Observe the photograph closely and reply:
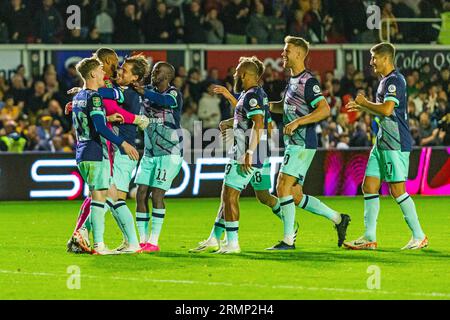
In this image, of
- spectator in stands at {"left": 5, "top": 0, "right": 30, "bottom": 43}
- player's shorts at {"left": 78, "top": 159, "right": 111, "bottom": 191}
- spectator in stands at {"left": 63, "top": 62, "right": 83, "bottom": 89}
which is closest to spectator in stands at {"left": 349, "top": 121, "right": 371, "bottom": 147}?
spectator in stands at {"left": 63, "top": 62, "right": 83, "bottom": 89}

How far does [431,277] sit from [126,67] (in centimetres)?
404

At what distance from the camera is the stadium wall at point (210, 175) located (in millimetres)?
21375

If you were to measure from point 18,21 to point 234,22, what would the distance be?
Answer: 4.79 metres

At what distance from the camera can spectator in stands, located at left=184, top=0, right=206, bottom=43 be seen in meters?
26.1

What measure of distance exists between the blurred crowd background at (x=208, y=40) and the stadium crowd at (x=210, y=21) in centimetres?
2

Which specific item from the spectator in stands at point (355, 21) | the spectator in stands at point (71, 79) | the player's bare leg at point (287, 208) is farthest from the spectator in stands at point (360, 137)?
the player's bare leg at point (287, 208)

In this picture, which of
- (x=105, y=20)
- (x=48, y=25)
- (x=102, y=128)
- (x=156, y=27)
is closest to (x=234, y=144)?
(x=102, y=128)

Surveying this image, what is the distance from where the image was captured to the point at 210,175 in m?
21.9

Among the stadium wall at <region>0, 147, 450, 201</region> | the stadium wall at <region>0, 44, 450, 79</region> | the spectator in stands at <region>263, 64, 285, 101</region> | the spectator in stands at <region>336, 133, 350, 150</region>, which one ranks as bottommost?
the stadium wall at <region>0, 147, 450, 201</region>

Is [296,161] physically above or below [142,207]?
above

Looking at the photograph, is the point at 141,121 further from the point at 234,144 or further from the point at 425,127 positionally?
the point at 425,127

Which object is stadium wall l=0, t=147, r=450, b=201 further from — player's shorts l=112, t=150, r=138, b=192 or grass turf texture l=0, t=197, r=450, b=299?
player's shorts l=112, t=150, r=138, b=192

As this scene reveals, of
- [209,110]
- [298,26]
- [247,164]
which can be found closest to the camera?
[247,164]

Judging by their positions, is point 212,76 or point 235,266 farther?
point 212,76
